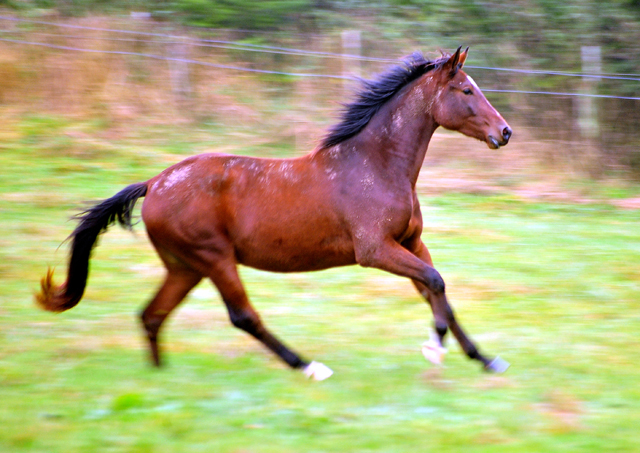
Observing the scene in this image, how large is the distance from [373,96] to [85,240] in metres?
2.17

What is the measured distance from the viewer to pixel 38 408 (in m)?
3.83

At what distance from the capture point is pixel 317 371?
4.38 meters

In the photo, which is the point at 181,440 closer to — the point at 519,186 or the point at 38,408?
the point at 38,408

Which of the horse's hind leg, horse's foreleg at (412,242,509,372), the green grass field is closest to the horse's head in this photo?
horse's foreleg at (412,242,509,372)

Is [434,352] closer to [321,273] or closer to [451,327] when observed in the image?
[451,327]

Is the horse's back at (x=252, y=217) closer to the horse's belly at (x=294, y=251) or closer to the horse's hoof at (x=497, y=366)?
→ the horse's belly at (x=294, y=251)

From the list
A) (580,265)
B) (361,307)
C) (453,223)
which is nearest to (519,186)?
(453,223)

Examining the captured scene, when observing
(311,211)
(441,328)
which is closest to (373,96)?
(311,211)

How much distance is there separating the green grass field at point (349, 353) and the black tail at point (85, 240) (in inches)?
15.8

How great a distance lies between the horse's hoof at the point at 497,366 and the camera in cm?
445

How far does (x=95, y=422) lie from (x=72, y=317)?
225cm

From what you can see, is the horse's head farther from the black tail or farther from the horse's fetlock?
the black tail

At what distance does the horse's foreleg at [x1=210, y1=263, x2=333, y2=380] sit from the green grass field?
107 millimetres

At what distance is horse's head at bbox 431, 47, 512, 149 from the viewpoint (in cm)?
459
